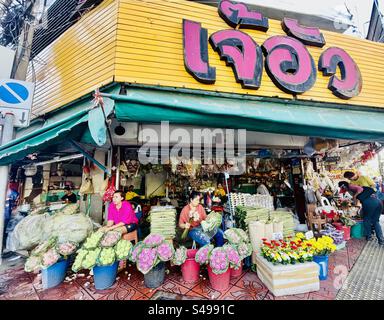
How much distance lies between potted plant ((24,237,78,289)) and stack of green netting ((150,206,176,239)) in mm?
1558

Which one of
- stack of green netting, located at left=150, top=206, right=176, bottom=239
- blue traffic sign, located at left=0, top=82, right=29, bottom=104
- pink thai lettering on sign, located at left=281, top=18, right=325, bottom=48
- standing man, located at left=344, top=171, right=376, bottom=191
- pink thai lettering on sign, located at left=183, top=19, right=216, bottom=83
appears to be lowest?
stack of green netting, located at left=150, top=206, right=176, bottom=239

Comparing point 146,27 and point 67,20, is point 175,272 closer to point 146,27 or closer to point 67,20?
point 146,27

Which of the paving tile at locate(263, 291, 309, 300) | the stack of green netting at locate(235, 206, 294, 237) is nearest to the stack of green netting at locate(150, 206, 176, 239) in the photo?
the stack of green netting at locate(235, 206, 294, 237)

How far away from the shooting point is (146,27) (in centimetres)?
432

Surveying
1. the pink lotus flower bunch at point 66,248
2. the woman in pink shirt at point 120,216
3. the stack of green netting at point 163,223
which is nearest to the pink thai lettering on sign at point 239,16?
the stack of green netting at point 163,223

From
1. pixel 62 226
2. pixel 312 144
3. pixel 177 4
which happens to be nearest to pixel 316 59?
pixel 312 144

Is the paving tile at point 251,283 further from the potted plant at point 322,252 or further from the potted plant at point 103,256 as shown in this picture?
Result: the potted plant at point 103,256

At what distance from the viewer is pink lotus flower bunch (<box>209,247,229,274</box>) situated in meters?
3.17

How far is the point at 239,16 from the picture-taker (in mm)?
5000

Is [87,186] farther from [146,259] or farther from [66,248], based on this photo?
[146,259]

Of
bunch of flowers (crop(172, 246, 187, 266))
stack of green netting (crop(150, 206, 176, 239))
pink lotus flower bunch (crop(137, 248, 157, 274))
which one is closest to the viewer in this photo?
pink lotus flower bunch (crop(137, 248, 157, 274))

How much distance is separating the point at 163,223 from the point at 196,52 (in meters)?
4.04

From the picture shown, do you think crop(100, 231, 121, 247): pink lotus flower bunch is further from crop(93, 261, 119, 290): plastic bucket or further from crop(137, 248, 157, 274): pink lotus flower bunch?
crop(137, 248, 157, 274): pink lotus flower bunch
